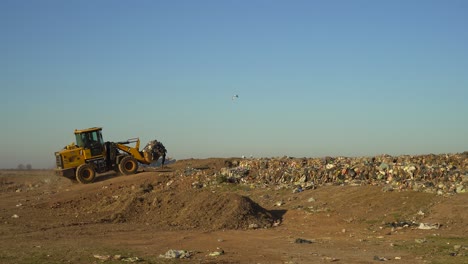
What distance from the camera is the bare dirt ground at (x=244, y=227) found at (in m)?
10.9

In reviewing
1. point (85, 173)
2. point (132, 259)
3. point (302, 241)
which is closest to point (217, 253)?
point (132, 259)

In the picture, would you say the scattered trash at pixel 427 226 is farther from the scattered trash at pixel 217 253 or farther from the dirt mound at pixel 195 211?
the scattered trash at pixel 217 253

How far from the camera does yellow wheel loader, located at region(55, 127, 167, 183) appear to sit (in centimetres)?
2797

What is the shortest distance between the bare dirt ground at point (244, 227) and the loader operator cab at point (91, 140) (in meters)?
5.78

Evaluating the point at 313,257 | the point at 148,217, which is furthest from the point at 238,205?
the point at 313,257

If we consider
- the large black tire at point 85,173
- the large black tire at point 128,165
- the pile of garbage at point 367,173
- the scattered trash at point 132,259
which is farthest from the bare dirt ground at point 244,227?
the large black tire at point 128,165

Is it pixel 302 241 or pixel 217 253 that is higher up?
pixel 217 253

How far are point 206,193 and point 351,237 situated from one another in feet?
19.1

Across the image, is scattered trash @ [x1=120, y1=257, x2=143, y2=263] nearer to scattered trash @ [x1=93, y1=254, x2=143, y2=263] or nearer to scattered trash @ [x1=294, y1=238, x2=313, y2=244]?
scattered trash @ [x1=93, y1=254, x2=143, y2=263]

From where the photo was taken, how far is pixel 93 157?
28.5 m

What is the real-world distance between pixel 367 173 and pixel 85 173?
14850mm

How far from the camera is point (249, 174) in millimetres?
24609

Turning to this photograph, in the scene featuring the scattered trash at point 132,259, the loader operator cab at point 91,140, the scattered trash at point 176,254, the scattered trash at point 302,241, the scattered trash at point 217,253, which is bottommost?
the scattered trash at point 302,241

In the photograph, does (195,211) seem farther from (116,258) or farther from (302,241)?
(116,258)
